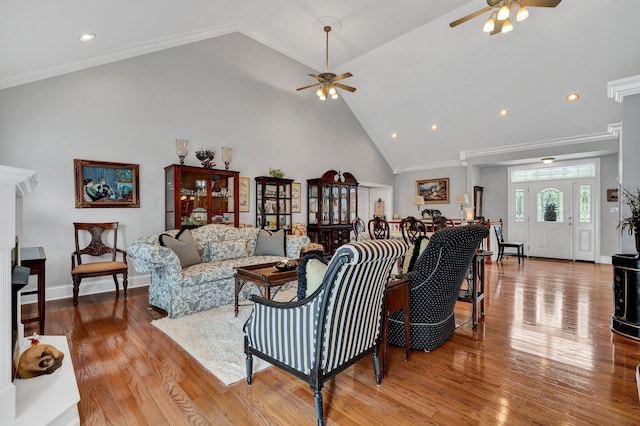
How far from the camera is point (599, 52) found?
16.5 feet

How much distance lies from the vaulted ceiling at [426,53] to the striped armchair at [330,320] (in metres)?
3.45

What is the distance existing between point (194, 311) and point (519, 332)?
11.1 ft

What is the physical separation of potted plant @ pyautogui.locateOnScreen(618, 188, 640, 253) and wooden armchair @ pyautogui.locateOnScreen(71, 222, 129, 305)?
576 centimetres

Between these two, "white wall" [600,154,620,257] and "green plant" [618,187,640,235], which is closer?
"green plant" [618,187,640,235]

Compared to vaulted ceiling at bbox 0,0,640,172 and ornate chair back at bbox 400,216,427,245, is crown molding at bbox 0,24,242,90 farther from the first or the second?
ornate chair back at bbox 400,216,427,245

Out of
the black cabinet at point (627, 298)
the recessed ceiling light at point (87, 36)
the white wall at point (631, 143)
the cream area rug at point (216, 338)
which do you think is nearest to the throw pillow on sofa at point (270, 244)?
the cream area rug at point (216, 338)

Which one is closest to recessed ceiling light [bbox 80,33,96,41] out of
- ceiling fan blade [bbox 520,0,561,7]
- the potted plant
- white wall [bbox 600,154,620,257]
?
ceiling fan blade [bbox 520,0,561,7]

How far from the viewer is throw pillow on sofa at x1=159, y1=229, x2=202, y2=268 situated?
152 inches

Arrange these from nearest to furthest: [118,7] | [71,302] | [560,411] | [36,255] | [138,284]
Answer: [560,411] → [36,255] → [118,7] → [71,302] → [138,284]

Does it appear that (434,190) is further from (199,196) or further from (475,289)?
(199,196)

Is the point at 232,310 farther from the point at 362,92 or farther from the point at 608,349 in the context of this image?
the point at 362,92

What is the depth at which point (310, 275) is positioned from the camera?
1851 millimetres

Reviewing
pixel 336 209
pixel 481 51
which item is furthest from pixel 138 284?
pixel 481 51

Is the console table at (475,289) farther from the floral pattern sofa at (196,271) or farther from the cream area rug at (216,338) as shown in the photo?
the floral pattern sofa at (196,271)
